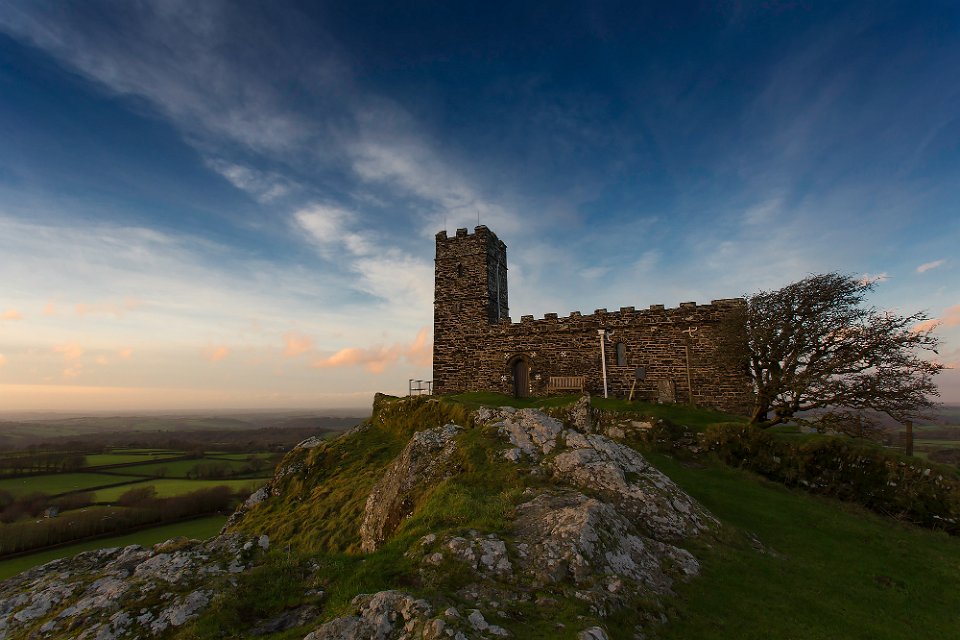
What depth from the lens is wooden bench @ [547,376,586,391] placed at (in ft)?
98.7

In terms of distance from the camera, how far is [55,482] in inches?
2283

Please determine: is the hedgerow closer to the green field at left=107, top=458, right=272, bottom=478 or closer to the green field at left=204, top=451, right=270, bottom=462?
the green field at left=107, top=458, right=272, bottom=478

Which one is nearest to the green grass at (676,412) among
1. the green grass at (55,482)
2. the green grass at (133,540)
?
the green grass at (133,540)

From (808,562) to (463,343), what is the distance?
26.6m

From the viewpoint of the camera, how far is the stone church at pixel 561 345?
27.6 meters

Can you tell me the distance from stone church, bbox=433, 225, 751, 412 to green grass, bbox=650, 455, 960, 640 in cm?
1267

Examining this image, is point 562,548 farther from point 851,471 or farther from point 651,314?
point 651,314

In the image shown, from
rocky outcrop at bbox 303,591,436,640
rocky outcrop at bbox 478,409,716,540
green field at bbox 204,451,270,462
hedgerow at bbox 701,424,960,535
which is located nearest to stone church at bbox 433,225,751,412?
hedgerow at bbox 701,424,960,535

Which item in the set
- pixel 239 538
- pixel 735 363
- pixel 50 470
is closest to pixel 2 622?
pixel 239 538

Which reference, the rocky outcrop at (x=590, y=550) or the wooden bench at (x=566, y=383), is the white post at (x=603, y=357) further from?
the rocky outcrop at (x=590, y=550)

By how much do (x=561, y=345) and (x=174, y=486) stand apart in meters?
57.9

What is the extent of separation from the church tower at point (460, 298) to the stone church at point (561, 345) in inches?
3.4

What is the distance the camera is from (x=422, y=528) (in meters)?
8.23

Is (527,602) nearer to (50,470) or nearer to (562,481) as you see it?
(562,481)
